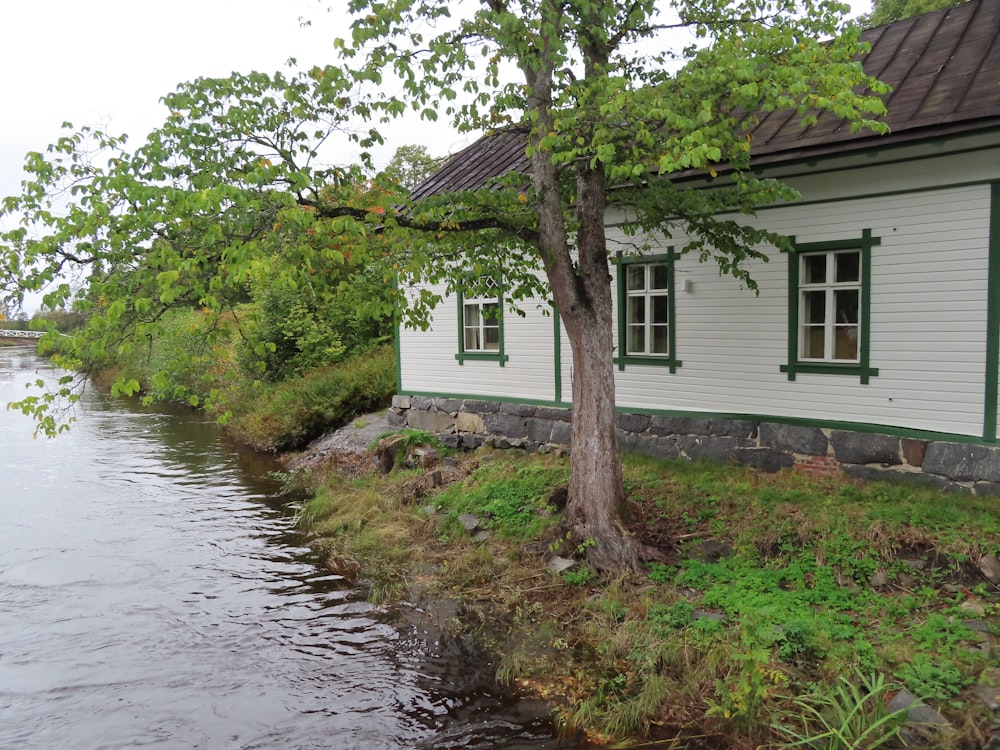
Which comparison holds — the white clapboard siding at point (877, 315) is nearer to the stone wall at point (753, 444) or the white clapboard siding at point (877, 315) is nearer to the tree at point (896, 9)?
the stone wall at point (753, 444)

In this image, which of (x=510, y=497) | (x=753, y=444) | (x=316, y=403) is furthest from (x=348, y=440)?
(x=753, y=444)

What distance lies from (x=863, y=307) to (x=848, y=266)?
0.57 meters

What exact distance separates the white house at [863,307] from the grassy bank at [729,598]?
2.07ft

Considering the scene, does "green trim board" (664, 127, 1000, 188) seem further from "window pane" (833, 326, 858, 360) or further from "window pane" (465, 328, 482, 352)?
"window pane" (465, 328, 482, 352)

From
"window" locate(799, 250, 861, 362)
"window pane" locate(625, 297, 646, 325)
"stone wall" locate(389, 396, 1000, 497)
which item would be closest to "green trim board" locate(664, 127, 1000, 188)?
"window" locate(799, 250, 861, 362)

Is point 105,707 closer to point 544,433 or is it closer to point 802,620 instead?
point 802,620

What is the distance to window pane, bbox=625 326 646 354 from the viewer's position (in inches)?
431

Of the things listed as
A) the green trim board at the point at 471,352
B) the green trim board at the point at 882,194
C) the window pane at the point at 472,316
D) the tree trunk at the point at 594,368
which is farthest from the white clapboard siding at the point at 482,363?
the tree trunk at the point at 594,368

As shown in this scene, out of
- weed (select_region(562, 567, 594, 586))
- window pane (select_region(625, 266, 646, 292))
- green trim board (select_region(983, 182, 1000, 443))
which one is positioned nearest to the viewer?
weed (select_region(562, 567, 594, 586))

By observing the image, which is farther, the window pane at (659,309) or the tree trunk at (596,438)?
the window pane at (659,309)

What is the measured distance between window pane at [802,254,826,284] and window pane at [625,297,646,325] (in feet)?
7.85

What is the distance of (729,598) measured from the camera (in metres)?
6.37

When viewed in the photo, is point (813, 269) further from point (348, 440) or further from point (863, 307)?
point (348, 440)

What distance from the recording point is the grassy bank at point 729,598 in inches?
198
